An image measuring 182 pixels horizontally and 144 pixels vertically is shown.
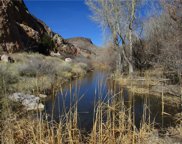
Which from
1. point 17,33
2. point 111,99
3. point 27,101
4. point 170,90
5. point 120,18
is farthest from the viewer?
point 17,33

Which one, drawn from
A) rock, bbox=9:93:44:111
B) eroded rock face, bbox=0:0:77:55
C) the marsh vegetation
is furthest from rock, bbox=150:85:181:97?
eroded rock face, bbox=0:0:77:55

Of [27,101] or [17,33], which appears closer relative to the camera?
[27,101]

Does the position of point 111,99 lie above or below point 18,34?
below

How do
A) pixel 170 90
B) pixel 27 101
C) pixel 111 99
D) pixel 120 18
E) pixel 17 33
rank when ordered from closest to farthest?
pixel 111 99 → pixel 27 101 → pixel 170 90 → pixel 120 18 → pixel 17 33

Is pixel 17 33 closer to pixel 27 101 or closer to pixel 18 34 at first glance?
pixel 18 34

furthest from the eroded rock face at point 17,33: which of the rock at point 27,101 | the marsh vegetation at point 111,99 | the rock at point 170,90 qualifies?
the rock at point 170,90

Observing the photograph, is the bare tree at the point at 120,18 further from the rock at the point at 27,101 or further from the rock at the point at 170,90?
the rock at the point at 27,101

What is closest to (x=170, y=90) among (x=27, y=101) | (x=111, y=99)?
(x=111, y=99)

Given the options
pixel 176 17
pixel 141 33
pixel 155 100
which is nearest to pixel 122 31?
pixel 141 33

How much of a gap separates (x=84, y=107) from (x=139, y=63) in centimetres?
1154

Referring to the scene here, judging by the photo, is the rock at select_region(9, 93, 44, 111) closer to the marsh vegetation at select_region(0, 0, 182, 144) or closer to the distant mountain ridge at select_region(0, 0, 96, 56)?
the marsh vegetation at select_region(0, 0, 182, 144)

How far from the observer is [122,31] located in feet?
55.7

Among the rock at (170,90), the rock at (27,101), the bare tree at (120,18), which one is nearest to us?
the rock at (27,101)

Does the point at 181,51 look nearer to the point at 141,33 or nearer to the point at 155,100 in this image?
the point at 155,100
